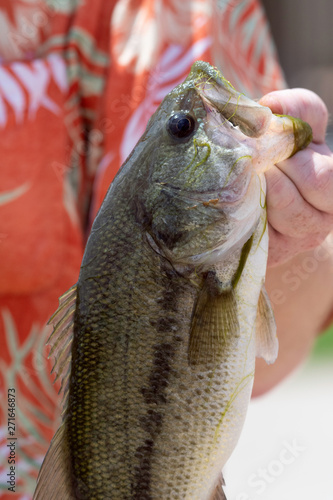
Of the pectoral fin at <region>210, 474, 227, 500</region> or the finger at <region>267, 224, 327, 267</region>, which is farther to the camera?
the finger at <region>267, 224, 327, 267</region>

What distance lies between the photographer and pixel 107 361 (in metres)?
0.79

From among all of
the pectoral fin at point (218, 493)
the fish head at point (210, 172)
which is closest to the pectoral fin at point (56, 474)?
the pectoral fin at point (218, 493)

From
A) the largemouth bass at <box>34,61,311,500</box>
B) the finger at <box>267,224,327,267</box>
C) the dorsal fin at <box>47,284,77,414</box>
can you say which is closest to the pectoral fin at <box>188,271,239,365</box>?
the largemouth bass at <box>34,61,311,500</box>

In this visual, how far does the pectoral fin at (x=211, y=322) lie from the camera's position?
793 mm

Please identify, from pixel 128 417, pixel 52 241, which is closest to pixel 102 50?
pixel 52 241

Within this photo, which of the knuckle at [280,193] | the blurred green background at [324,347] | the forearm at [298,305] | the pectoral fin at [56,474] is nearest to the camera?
the pectoral fin at [56,474]

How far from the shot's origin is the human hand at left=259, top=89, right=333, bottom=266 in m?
0.95

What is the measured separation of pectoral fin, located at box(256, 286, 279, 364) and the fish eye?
0.26 m

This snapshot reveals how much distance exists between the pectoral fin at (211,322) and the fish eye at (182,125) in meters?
0.21

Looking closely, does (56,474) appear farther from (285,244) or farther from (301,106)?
(301,106)

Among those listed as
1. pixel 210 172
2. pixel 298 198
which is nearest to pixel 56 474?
pixel 210 172

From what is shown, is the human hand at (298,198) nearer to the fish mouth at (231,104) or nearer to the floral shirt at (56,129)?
the fish mouth at (231,104)

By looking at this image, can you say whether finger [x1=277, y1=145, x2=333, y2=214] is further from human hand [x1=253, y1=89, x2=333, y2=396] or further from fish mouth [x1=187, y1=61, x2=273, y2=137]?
fish mouth [x1=187, y1=61, x2=273, y2=137]

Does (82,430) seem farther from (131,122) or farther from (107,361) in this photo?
(131,122)
